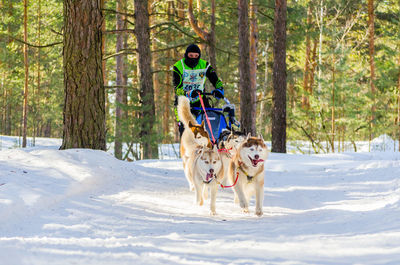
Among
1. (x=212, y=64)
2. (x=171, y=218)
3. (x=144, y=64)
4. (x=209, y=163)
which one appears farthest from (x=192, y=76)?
(x=212, y=64)

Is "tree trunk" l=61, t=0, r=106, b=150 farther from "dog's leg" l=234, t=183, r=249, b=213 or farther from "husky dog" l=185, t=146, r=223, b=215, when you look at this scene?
"dog's leg" l=234, t=183, r=249, b=213

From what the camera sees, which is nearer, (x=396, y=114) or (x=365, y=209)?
(x=365, y=209)

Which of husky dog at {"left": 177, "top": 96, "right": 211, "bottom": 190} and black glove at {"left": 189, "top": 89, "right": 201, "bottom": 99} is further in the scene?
black glove at {"left": 189, "top": 89, "right": 201, "bottom": 99}

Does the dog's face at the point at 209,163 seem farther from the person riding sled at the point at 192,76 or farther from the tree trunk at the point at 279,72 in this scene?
the tree trunk at the point at 279,72

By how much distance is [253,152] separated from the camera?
482cm

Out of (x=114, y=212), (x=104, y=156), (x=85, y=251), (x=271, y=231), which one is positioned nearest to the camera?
(x=85, y=251)

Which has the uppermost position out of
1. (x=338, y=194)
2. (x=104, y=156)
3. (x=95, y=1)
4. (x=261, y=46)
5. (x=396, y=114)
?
(x=261, y=46)

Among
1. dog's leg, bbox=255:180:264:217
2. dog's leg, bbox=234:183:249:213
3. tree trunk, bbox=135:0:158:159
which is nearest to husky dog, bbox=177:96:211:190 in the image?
dog's leg, bbox=234:183:249:213

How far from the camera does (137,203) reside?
5109 mm

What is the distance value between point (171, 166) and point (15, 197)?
502 centimetres

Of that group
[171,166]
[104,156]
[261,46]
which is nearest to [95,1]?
[104,156]

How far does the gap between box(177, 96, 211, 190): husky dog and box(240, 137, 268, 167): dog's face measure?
0.81 meters

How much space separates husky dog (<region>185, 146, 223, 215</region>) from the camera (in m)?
4.85

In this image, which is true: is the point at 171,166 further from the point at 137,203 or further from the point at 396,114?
the point at 396,114
